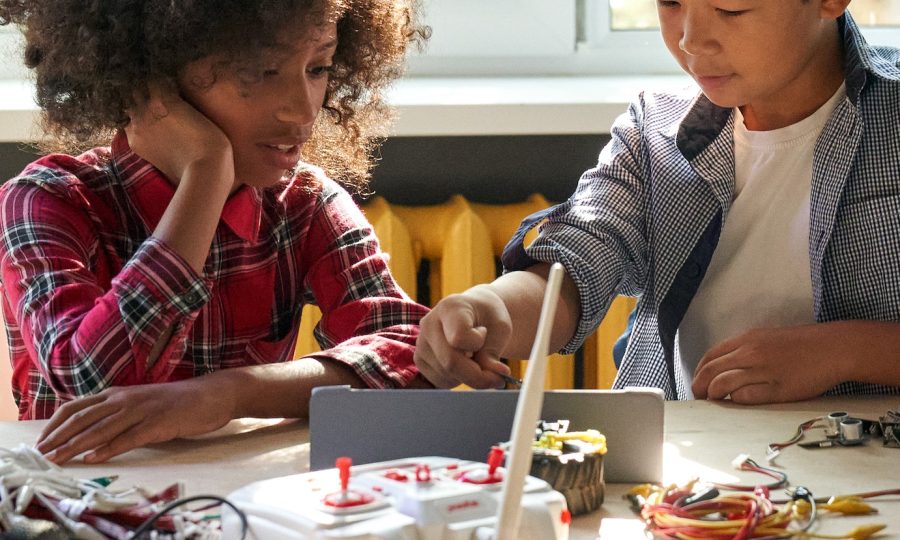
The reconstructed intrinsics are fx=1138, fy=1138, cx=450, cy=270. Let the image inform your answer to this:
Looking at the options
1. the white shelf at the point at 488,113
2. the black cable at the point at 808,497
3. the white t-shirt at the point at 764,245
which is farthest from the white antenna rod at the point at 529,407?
the white shelf at the point at 488,113

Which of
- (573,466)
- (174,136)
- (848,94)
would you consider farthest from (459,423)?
(848,94)

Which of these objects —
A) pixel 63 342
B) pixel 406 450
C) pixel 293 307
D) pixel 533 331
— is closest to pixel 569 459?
pixel 406 450

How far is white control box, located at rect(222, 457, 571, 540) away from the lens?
0.60 metres

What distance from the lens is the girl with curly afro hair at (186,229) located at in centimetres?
105

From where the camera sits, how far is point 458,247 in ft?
6.43

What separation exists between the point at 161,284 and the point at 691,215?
0.59m

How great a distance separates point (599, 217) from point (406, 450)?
0.52 meters

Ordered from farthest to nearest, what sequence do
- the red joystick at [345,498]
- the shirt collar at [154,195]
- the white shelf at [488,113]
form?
the white shelf at [488,113], the shirt collar at [154,195], the red joystick at [345,498]

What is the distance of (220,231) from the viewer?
4.09ft

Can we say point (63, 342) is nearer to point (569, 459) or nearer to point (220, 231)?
point (220, 231)

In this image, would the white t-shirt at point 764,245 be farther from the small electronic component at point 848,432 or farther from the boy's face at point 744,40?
the small electronic component at point 848,432

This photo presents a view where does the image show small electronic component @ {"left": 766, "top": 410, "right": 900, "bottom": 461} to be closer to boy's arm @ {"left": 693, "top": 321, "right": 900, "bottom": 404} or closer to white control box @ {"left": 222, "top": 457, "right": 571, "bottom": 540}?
boy's arm @ {"left": 693, "top": 321, "right": 900, "bottom": 404}

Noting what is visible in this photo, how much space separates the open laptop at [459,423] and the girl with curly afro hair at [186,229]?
203mm

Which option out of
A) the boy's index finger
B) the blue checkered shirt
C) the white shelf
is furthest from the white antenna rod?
the white shelf
